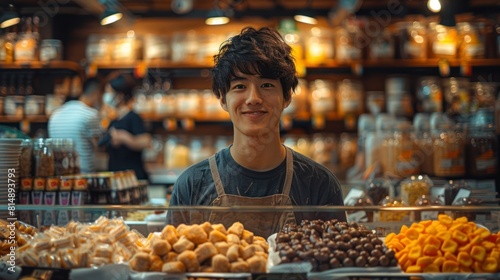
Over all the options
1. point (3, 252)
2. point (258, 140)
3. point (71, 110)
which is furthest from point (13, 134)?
point (71, 110)

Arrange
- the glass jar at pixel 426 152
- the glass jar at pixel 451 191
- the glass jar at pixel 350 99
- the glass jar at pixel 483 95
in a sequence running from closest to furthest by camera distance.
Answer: the glass jar at pixel 451 191 → the glass jar at pixel 426 152 → the glass jar at pixel 483 95 → the glass jar at pixel 350 99

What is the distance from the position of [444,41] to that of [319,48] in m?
1.05

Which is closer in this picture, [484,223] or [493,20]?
[484,223]

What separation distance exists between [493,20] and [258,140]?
3734mm

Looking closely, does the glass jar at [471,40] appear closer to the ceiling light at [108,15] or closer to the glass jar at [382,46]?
the glass jar at [382,46]

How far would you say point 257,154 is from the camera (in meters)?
1.98

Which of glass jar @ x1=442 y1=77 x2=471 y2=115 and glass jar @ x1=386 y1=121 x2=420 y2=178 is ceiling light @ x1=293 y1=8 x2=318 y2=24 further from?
glass jar @ x1=386 y1=121 x2=420 y2=178

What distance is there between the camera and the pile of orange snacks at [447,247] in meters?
1.43

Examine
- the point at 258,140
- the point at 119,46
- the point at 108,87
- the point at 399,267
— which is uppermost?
the point at 119,46

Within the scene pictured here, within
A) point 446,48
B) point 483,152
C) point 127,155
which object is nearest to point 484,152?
point 483,152

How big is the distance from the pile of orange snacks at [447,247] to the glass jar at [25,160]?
1437 millimetres

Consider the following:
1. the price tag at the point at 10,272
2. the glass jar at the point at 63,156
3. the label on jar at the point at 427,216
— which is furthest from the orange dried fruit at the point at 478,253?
the glass jar at the point at 63,156

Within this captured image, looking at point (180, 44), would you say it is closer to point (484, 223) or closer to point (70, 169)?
point (70, 169)

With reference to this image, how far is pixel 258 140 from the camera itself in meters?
1.96
